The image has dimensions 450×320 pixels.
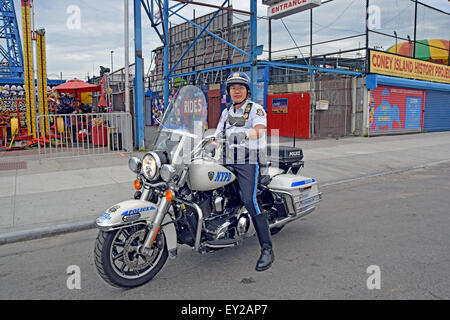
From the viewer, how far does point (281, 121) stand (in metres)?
19.2

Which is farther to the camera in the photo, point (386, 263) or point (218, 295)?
point (386, 263)

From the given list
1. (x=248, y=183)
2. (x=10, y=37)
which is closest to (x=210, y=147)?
(x=248, y=183)

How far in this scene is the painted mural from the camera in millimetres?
18719

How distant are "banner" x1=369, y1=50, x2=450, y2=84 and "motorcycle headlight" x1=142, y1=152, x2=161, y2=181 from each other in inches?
664

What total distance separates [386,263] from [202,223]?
199 centimetres

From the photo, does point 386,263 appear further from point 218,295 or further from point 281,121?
point 281,121

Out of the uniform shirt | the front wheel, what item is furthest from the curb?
the uniform shirt

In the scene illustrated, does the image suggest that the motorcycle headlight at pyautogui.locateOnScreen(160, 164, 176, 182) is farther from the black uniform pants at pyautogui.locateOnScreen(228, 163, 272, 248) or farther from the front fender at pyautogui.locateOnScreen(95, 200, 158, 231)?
the black uniform pants at pyautogui.locateOnScreen(228, 163, 272, 248)

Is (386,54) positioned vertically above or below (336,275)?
above

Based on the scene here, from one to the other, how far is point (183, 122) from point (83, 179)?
5.00 meters

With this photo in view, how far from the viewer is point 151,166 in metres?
3.33

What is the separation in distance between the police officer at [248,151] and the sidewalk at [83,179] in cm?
265

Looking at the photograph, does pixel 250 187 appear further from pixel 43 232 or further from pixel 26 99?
pixel 26 99

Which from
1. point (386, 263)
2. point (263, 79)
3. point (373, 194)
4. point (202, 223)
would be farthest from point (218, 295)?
point (263, 79)
